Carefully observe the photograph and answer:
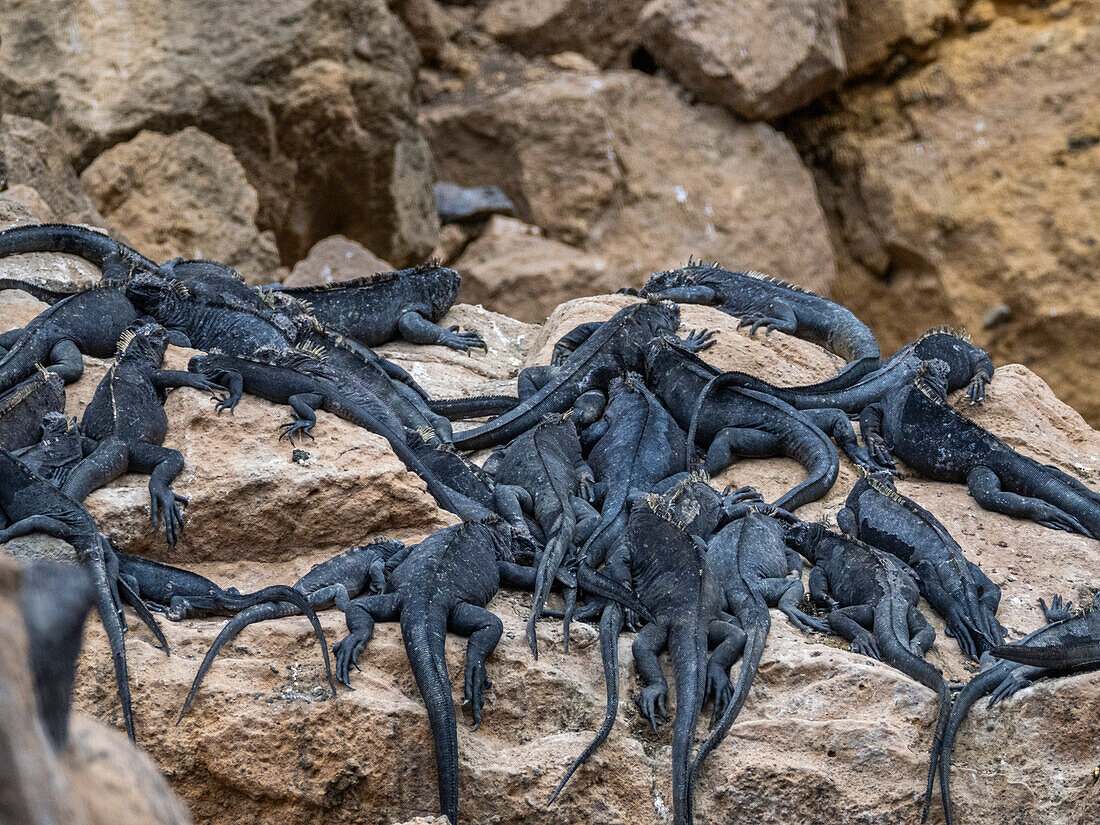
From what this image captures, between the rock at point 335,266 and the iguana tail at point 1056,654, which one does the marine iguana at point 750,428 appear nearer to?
the iguana tail at point 1056,654

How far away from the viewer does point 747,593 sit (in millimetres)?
4652

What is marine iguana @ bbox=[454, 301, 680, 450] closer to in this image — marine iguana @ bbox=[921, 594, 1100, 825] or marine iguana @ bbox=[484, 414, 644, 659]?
marine iguana @ bbox=[484, 414, 644, 659]

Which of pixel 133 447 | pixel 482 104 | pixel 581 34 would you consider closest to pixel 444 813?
pixel 133 447

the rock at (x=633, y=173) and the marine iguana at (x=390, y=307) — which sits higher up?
the marine iguana at (x=390, y=307)

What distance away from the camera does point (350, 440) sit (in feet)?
17.0

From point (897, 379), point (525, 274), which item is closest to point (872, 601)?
point (897, 379)

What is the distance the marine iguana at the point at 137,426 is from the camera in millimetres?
4602

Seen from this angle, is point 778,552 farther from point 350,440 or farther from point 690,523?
point 350,440

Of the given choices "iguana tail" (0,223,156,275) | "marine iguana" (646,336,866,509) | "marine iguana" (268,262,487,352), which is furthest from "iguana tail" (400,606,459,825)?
"iguana tail" (0,223,156,275)

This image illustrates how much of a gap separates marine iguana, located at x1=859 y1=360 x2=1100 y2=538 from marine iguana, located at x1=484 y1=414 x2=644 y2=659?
75.4 inches

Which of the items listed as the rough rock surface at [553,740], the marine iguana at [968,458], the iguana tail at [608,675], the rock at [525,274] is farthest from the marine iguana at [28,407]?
the rock at [525,274]

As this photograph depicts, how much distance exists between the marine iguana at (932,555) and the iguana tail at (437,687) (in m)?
2.28

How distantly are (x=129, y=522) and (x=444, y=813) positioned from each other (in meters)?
1.94

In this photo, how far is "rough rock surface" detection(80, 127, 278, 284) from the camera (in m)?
10.4
